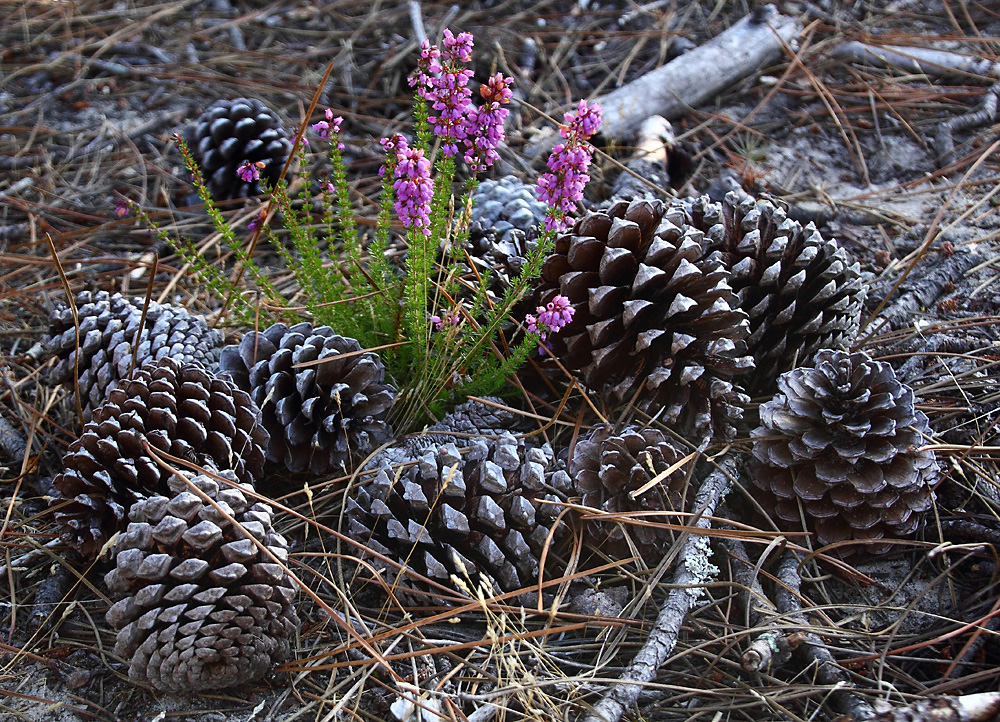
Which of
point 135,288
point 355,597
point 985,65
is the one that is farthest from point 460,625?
point 985,65

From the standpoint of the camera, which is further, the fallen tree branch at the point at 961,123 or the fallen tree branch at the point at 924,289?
the fallen tree branch at the point at 961,123

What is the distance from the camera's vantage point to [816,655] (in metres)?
1.52

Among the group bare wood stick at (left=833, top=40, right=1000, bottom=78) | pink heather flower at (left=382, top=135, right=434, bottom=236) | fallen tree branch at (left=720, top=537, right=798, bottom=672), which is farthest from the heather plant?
bare wood stick at (left=833, top=40, right=1000, bottom=78)

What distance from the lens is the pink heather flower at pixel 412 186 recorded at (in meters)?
1.60

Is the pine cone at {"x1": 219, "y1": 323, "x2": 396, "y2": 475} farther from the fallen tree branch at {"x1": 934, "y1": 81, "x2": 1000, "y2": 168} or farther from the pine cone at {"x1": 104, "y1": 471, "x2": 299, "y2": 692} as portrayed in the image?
the fallen tree branch at {"x1": 934, "y1": 81, "x2": 1000, "y2": 168}

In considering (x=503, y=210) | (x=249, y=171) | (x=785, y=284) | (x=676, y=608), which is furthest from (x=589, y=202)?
(x=676, y=608)

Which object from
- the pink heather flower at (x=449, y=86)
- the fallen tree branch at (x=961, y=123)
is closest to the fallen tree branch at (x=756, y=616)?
the pink heather flower at (x=449, y=86)

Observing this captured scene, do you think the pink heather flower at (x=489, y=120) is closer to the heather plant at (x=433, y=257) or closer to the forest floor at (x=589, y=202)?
the heather plant at (x=433, y=257)

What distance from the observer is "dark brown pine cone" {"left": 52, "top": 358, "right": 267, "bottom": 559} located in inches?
65.7

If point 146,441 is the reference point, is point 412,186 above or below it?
above

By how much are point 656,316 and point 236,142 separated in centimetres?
191

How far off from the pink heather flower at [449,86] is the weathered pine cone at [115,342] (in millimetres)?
959

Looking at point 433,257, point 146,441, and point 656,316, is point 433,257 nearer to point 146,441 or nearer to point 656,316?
point 656,316

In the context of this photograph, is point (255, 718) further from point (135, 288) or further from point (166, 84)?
point (166, 84)
